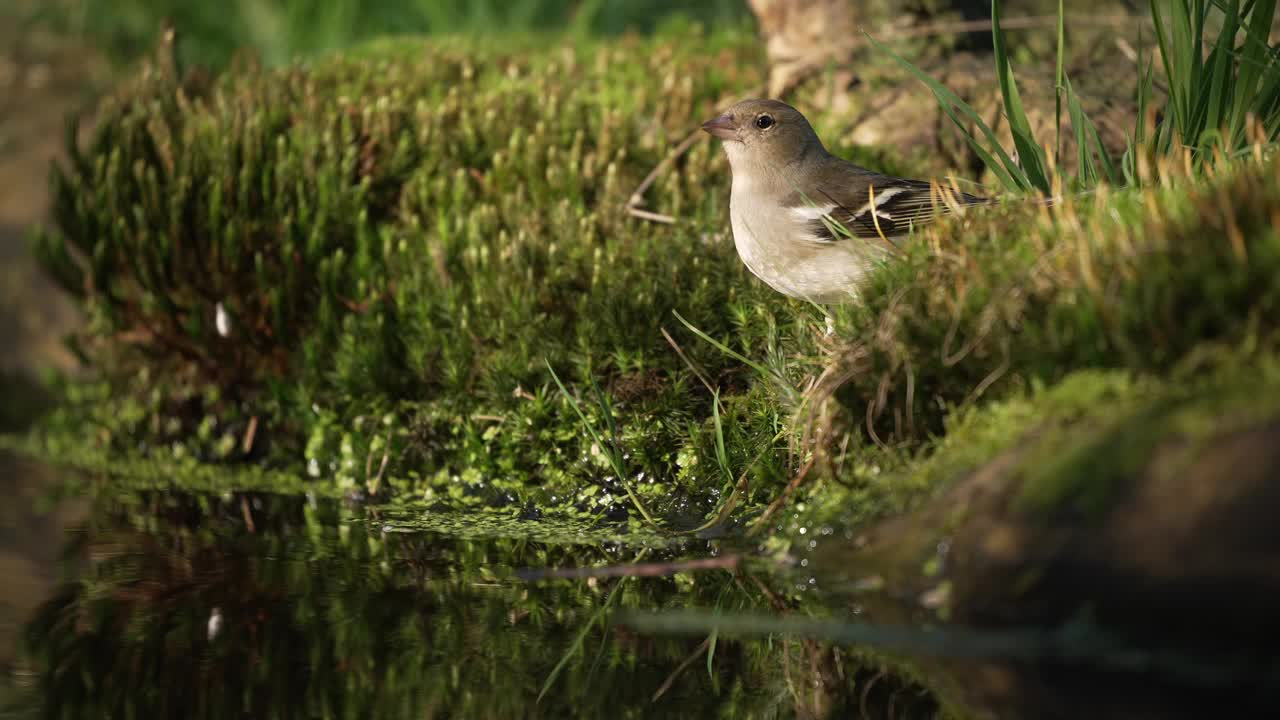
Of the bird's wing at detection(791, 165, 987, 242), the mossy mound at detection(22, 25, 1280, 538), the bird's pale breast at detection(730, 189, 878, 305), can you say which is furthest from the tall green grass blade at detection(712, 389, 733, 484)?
the bird's wing at detection(791, 165, 987, 242)

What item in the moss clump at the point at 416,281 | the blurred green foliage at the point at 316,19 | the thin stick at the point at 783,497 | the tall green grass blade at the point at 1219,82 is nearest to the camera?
the thin stick at the point at 783,497

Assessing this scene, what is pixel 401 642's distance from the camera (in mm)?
3980

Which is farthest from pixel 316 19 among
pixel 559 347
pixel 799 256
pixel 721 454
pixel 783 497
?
pixel 783 497

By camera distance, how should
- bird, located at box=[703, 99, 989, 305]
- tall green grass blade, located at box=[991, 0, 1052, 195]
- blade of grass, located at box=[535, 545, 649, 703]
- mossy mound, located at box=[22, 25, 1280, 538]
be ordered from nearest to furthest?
blade of grass, located at box=[535, 545, 649, 703]
mossy mound, located at box=[22, 25, 1280, 538]
tall green grass blade, located at box=[991, 0, 1052, 195]
bird, located at box=[703, 99, 989, 305]

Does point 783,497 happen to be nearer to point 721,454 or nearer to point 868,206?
point 721,454

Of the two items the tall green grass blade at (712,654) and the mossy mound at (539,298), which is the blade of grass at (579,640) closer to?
the tall green grass blade at (712,654)

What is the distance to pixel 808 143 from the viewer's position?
5812mm

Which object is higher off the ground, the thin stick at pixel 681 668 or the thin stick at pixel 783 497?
the thin stick at pixel 783 497

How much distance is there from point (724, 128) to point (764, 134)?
0.20 metres

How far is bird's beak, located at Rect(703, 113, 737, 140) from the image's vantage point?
5805 mm

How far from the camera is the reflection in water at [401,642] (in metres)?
3.46

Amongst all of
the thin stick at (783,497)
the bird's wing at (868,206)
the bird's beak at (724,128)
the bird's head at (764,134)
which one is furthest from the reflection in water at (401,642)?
the bird's beak at (724,128)

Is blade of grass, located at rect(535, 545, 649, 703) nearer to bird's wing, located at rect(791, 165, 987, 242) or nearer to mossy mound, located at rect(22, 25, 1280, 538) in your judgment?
mossy mound, located at rect(22, 25, 1280, 538)

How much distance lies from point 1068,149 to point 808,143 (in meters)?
2.18
